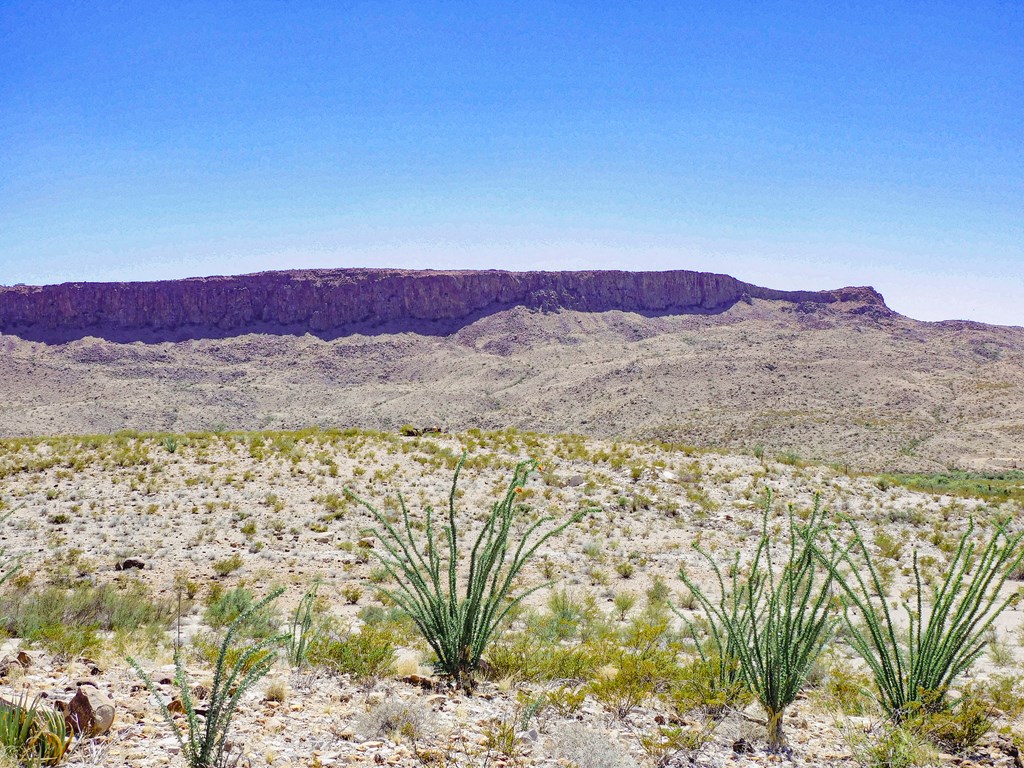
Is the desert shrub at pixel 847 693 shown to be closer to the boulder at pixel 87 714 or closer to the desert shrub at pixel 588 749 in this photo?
the desert shrub at pixel 588 749

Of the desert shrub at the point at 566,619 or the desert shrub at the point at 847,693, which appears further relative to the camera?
the desert shrub at the point at 566,619

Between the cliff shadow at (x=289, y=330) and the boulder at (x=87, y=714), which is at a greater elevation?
the cliff shadow at (x=289, y=330)

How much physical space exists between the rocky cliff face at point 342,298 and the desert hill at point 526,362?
255 millimetres

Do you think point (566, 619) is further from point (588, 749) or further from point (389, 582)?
point (588, 749)

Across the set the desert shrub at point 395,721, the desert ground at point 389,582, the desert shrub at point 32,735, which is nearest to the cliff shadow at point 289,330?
the desert ground at point 389,582

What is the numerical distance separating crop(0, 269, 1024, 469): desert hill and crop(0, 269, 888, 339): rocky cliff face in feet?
0.84

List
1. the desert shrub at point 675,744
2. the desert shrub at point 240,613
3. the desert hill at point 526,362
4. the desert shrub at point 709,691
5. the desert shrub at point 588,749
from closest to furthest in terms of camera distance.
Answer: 1. the desert shrub at point 588,749
2. the desert shrub at point 675,744
3. the desert shrub at point 709,691
4. the desert shrub at point 240,613
5. the desert hill at point 526,362

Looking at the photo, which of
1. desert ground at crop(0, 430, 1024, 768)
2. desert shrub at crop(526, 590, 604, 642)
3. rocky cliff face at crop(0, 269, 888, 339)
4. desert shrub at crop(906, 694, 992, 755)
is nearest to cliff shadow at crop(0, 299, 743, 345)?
rocky cliff face at crop(0, 269, 888, 339)

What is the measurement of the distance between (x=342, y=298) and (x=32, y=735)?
103 meters

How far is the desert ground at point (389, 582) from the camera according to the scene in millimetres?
4875

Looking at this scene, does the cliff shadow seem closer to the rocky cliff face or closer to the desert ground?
the rocky cliff face

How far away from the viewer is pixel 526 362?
83.9m


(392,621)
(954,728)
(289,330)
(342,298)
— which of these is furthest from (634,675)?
(342,298)

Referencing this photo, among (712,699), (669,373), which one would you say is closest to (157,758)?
(712,699)
